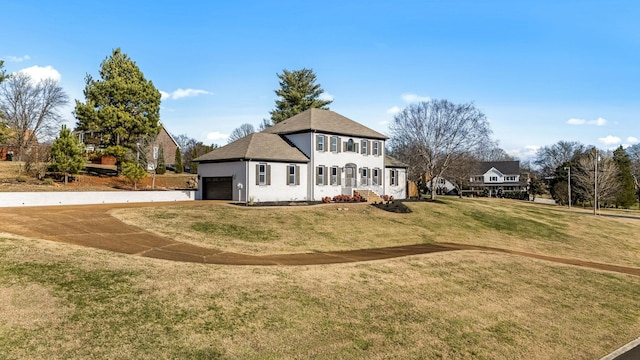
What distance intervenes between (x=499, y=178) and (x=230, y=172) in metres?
Answer: 88.9

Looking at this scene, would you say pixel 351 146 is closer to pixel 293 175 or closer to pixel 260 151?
pixel 293 175

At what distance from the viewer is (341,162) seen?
36.0 meters

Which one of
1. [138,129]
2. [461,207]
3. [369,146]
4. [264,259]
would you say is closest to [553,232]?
[461,207]

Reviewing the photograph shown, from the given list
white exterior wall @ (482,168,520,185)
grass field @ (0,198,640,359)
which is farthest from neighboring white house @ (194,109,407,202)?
white exterior wall @ (482,168,520,185)

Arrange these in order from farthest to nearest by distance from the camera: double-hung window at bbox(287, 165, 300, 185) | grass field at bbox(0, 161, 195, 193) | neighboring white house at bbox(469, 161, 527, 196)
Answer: neighboring white house at bbox(469, 161, 527, 196) → double-hung window at bbox(287, 165, 300, 185) → grass field at bbox(0, 161, 195, 193)

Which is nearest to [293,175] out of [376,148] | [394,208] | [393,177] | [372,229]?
[394,208]

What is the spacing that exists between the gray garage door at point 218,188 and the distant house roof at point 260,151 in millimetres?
1601

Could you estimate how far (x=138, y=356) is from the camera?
7.51m

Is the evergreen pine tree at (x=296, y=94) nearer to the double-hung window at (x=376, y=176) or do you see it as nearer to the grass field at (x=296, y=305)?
the double-hung window at (x=376, y=176)

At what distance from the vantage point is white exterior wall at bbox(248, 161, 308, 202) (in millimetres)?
30219

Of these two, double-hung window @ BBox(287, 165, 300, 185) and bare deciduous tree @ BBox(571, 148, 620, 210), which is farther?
bare deciduous tree @ BBox(571, 148, 620, 210)

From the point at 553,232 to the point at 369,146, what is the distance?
17.3 m

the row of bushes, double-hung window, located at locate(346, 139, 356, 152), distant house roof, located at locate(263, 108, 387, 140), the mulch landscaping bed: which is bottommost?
the mulch landscaping bed

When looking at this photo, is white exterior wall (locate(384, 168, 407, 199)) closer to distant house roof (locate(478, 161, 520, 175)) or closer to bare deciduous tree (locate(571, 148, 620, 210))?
bare deciduous tree (locate(571, 148, 620, 210))
